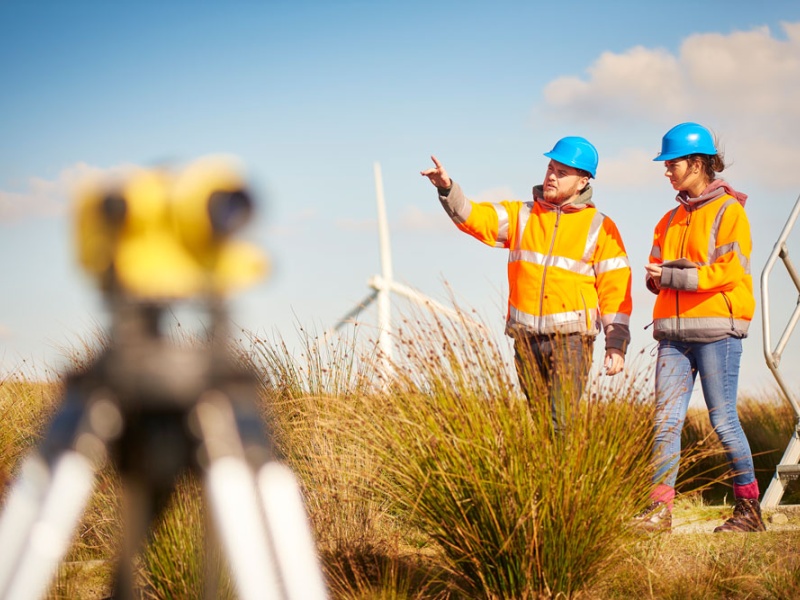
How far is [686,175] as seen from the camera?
15.5ft

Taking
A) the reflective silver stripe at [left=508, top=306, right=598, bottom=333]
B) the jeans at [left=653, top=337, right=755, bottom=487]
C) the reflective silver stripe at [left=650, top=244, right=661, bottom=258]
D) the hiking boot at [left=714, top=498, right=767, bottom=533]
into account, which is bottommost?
the hiking boot at [left=714, top=498, right=767, bottom=533]

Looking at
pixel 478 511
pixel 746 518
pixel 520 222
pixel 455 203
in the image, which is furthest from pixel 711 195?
pixel 478 511

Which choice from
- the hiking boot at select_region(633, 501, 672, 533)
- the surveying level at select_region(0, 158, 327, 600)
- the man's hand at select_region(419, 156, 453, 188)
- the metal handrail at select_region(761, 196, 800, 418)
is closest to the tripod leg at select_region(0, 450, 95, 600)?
the surveying level at select_region(0, 158, 327, 600)

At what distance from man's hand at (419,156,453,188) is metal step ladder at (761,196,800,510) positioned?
92.8 inches

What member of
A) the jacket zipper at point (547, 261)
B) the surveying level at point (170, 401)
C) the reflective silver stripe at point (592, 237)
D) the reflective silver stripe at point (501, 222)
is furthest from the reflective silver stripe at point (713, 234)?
the surveying level at point (170, 401)

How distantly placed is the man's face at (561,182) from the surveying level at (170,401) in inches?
134

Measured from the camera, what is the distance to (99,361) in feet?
4.52

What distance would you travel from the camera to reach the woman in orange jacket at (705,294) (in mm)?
4500

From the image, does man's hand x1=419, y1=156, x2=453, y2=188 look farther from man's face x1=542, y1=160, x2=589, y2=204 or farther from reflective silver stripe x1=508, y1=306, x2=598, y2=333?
reflective silver stripe x1=508, y1=306, x2=598, y2=333

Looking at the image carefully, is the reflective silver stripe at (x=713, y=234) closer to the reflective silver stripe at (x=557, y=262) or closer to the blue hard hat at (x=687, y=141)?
the blue hard hat at (x=687, y=141)

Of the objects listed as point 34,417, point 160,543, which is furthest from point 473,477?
point 34,417

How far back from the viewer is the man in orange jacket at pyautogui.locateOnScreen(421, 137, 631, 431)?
434 centimetres

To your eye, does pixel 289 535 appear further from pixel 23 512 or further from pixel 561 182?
pixel 561 182

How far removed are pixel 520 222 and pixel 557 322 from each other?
2.10ft
